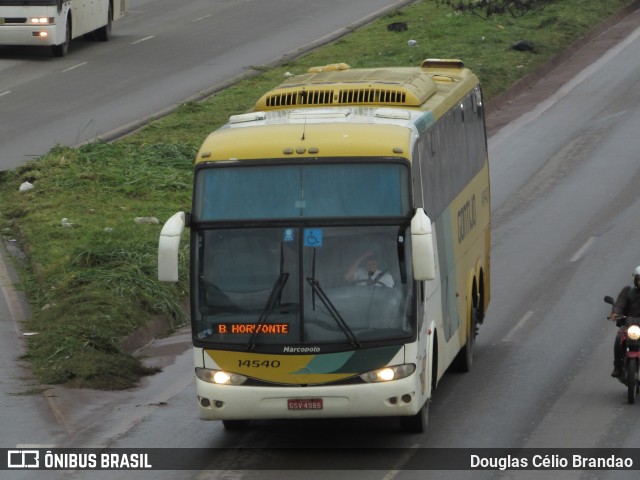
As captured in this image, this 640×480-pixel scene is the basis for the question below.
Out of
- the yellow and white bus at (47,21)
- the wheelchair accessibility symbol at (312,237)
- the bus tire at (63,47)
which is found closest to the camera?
the wheelchair accessibility symbol at (312,237)

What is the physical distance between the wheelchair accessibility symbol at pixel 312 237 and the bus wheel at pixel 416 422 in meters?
2.08

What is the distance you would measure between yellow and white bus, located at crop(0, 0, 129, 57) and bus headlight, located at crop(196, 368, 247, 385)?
87.1 ft

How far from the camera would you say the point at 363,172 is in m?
14.3

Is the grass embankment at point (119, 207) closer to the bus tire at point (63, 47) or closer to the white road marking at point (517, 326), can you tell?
the white road marking at point (517, 326)

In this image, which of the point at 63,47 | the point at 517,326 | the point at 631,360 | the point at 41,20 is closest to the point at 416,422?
the point at 631,360

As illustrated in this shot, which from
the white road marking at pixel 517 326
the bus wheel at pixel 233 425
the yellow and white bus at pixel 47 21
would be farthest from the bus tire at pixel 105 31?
the bus wheel at pixel 233 425

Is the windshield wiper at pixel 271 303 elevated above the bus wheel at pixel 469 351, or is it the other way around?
the windshield wiper at pixel 271 303

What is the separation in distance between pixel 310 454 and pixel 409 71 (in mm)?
5320

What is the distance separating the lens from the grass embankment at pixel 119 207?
60.6 ft

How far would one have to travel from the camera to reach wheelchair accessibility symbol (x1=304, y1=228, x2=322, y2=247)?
14055 millimetres

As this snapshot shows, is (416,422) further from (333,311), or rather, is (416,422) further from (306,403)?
(333,311)

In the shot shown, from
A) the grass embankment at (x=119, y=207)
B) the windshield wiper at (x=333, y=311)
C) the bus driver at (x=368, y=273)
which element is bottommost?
the grass embankment at (x=119, y=207)

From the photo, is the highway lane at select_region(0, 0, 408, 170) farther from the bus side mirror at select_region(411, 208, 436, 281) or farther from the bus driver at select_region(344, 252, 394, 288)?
the bus side mirror at select_region(411, 208, 436, 281)

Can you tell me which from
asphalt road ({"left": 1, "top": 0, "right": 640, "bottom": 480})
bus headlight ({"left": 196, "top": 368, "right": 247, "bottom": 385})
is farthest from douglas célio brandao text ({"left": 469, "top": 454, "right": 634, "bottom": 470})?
bus headlight ({"left": 196, "top": 368, "right": 247, "bottom": 385})
